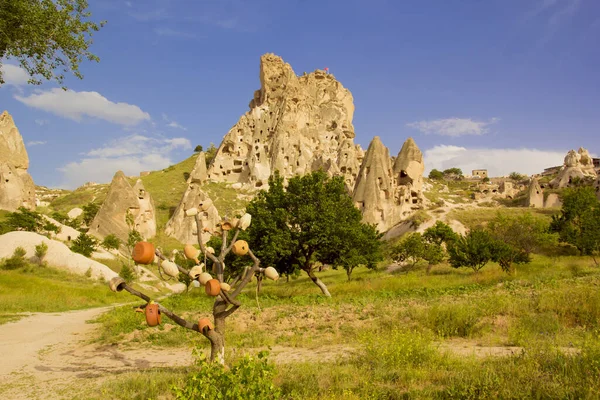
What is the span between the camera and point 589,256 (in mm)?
28125

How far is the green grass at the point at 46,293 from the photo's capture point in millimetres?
18250

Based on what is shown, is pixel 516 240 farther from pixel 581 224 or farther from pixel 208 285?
pixel 208 285

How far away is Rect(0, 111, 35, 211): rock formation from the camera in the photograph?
155 feet

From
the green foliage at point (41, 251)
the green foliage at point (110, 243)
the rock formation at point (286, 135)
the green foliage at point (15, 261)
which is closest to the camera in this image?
the green foliage at point (15, 261)

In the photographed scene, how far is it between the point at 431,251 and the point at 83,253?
30.4m

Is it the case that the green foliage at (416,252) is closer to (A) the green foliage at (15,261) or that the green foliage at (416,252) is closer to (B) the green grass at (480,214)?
(B) the green grass at (480,214)

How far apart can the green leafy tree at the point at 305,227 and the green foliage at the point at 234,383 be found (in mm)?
13499

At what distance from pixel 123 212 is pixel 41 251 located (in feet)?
56.6

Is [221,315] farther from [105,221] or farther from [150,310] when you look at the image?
[105,221]

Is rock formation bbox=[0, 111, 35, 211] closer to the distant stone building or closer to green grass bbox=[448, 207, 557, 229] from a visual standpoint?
green grass bbox=[448, 207, 557, 229]

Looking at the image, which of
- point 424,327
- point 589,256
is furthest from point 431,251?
point 424,327

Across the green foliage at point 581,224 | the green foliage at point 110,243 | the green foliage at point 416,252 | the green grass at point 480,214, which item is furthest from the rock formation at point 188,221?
the green foliage at point 581,224

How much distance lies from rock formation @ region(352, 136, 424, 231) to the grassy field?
32.6 meters

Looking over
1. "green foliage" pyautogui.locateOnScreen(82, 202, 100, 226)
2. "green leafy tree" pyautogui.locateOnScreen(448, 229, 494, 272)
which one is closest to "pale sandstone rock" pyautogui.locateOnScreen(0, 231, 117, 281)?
"green foliage" pyautogui.locateOnScreen(82, 202, 100, 226)
